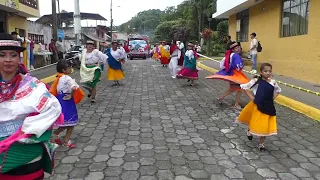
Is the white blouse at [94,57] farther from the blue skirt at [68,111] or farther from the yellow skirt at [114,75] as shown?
the blue skirt at [68,111]

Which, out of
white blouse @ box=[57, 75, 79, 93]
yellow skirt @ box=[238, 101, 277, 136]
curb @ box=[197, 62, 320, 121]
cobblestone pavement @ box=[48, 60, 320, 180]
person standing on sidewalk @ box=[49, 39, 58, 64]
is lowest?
cobblestone pavement @ box=[48, 60, 320, 180]

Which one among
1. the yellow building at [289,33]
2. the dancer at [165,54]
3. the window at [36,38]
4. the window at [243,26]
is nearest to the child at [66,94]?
the yellow building at [289,33]

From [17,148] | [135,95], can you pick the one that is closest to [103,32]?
[135,95]

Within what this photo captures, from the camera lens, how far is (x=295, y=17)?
1123 centimetres

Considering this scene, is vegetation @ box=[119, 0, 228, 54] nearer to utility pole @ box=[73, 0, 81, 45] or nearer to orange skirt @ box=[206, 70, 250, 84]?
utility pole @ box=[73, 0, 81, 45]

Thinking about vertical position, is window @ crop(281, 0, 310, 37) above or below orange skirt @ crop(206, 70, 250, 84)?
above

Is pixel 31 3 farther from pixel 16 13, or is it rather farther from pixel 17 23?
pixel 17 23

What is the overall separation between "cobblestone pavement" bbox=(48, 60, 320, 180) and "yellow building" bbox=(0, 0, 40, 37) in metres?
8.94

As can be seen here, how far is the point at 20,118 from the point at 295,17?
11.1 m

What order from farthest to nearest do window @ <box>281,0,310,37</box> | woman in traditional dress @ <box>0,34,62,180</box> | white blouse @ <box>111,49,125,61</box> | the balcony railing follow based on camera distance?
the balcony railing → window @ <box>281,0,310,37</box> → white blouse @ <box>111,49,125,61</box> → woman in traditional dress @ <box>0,34,62,180</box>

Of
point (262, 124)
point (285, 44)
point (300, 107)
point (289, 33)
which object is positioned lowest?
point (300, 107)

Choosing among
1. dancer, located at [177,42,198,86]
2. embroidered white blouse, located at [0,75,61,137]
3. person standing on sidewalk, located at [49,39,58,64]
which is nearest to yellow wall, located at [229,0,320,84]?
dancer, located at [177,42,198,86]

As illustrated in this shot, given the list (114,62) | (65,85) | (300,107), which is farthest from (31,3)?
(300,107)

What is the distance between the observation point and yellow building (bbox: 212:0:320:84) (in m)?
9.95
